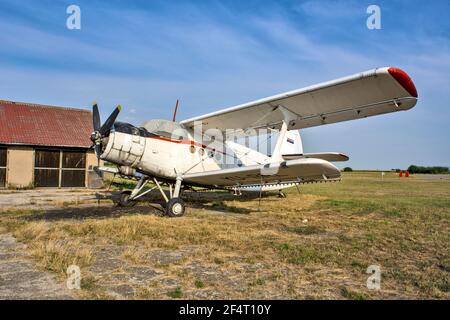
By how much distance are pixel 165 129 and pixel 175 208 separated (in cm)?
227

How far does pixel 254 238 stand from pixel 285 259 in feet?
4.71

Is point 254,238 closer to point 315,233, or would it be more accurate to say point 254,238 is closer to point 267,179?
point 315,233

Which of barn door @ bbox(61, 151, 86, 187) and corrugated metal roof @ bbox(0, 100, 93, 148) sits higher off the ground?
corrugated metal roof @ bbox(0, 100, 93, 148)

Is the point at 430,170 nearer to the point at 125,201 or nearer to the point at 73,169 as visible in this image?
the point at 73,169

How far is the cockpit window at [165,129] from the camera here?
30.2 ft

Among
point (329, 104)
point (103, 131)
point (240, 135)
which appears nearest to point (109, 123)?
point (103, 131)

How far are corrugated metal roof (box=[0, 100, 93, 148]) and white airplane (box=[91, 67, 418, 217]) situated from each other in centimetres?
990

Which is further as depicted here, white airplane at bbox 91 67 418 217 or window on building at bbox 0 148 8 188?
window on building at bbox 0 148 8 188

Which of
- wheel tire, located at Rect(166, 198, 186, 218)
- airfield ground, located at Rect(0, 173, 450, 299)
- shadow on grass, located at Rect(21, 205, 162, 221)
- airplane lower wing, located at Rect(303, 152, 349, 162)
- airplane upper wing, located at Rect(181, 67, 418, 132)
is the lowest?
airfield ground, located at Rect(0, 173, 450, 299)

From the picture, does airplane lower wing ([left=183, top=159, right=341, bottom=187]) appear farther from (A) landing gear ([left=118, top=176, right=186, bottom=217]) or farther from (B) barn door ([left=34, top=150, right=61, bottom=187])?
(B) barn door ([left=34, top=150, right=61, bottom=187])

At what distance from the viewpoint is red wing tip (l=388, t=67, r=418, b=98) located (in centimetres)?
614

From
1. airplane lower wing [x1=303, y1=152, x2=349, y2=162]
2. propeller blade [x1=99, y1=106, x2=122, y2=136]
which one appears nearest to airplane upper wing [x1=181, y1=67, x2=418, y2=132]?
airplane lower wing [x1=303, y1=152, x2=349, y2=162]

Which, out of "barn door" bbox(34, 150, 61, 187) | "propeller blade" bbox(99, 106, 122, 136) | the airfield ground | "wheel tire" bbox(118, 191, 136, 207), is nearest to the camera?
the airfield ground
